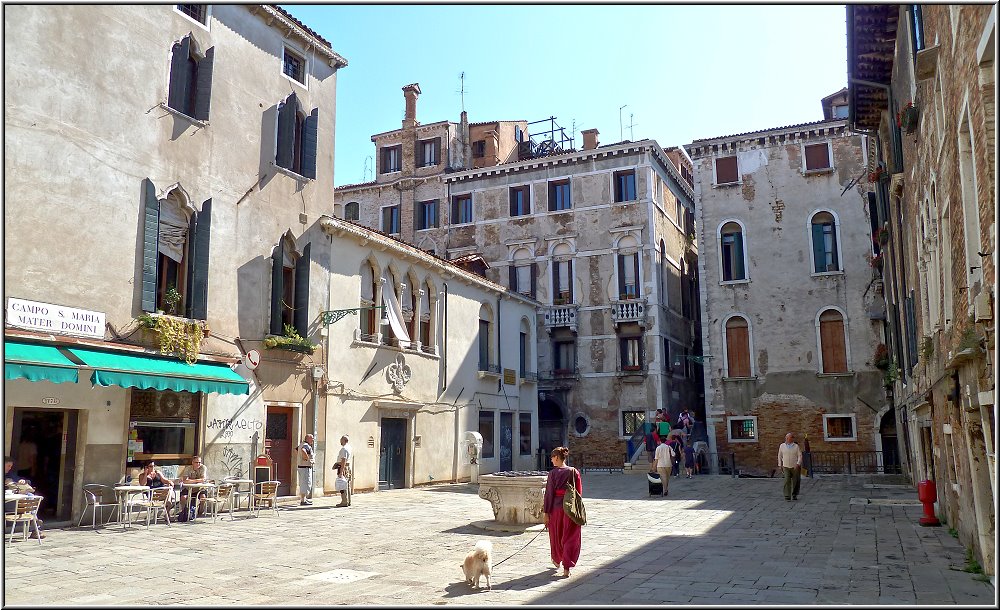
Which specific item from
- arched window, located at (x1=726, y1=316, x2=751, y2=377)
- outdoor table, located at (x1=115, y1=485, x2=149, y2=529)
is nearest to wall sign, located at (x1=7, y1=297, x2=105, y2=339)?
outdoor table, located at (x1=115, y1=485, x2=149, y2=529)

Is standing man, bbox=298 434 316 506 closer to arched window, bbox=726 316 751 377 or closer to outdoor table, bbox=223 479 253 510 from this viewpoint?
outdoor table, bbox=223 479 253 510

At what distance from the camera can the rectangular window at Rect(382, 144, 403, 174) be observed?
1487 inches

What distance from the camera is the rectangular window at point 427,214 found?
119 ft

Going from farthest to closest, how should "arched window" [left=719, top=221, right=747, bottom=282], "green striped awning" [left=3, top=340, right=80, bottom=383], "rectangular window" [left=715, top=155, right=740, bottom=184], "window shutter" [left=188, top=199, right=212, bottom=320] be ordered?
"rectangular window" [left=715, top=155, right=740, bottom=184] → "arched window" [left=719, top=221, right=747, bottom=282] → "window shutter" [left=188, top=199, right=212, bottom=320] → "green striped awning" [left=3, top=340, right=80, bottom=383]

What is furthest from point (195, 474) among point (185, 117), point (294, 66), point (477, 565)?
point (294, 66)

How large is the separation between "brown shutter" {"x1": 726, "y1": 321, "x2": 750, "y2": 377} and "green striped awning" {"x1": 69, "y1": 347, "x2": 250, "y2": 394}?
2034 centimetres

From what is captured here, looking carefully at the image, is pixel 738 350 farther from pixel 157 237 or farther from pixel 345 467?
pixel 157 237

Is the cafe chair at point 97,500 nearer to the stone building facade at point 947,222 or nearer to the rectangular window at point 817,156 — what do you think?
the stone building facade at point 947,222

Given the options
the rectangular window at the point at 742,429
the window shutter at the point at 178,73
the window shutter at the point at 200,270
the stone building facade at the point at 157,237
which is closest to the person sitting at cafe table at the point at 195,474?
the stone building facade at the point at 157,237

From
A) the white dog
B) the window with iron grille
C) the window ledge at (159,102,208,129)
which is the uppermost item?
the window with iron grille

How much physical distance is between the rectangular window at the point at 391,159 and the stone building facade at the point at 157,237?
19.2 meters

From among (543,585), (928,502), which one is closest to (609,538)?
(543,585)

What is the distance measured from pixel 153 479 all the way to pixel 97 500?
894mm

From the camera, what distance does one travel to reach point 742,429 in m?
29.0
